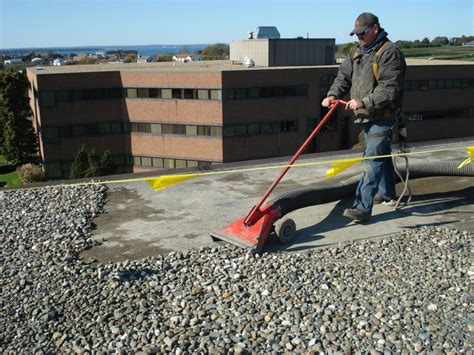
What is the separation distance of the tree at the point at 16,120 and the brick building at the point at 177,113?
4.05 m

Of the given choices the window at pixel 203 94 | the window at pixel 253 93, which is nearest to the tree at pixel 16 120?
the window at pixel 203 94

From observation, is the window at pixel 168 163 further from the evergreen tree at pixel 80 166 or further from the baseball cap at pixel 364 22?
the baseball cap at pixel 364 22

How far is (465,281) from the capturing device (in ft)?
19.0

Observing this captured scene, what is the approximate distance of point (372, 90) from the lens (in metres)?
7.22

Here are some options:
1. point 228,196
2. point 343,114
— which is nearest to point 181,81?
point 343,114

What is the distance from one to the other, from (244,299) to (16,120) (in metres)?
40.8

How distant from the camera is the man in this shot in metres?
7.03

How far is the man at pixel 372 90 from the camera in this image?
703cm

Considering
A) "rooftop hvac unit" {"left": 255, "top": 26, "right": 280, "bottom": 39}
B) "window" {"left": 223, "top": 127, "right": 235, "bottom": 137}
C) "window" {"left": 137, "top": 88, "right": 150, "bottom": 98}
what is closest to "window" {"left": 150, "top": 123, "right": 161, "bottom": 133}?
"window" {"left": 137, "top": 88, "right": 150, "bottom": 98}

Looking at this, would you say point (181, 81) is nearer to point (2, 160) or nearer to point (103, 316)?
point (2, 160)

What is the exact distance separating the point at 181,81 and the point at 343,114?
41.7ft

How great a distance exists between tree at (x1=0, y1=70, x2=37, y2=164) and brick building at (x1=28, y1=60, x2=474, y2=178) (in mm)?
4049

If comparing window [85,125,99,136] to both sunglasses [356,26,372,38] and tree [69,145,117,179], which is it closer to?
tree [69,145,117,179]

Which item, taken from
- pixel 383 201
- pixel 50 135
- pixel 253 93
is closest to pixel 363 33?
pixel 383 201
